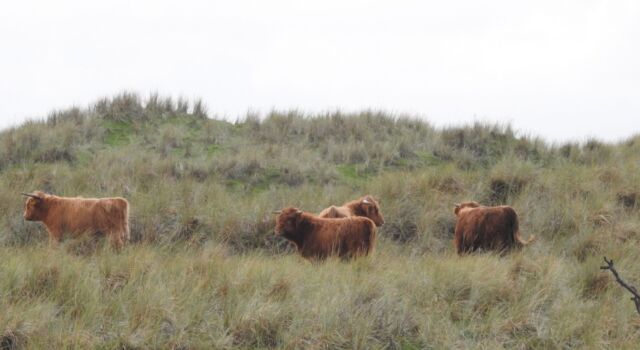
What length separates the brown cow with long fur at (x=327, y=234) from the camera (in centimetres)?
795

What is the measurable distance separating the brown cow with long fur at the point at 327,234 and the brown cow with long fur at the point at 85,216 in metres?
1.92

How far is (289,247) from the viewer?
32.1 ft

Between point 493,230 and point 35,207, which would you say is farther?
point 493,230

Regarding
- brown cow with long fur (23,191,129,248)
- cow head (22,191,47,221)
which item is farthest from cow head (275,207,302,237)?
cow head (22,191,47,221)

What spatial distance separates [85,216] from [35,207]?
73 centimetres

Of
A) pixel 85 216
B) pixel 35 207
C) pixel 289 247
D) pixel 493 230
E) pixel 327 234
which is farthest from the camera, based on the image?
pixel 289 247

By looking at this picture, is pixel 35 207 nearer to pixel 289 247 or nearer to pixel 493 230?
pixel 289 247

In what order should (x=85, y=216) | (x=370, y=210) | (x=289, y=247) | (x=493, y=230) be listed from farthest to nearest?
1. (x=289, y=247)
2. (x=370, y=210)
3. (x=493, y=230)
4. (x=85, y=216)

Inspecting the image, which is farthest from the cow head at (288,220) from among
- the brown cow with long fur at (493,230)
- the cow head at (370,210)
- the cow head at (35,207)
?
the cow head at (35,207)

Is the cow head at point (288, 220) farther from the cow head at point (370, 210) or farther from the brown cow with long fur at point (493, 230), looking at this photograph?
the brown cow with long fur at point (493, 230)

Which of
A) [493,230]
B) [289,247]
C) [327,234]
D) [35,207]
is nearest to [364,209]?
[327,234]

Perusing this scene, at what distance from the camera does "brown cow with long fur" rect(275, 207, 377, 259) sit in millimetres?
7953

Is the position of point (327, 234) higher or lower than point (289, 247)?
higher

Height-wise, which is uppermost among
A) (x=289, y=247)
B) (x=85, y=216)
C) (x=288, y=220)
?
(x=288, y=220)
